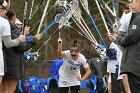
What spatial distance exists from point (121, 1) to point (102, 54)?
8.36 m

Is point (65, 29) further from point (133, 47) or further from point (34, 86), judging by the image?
point (133, 47)

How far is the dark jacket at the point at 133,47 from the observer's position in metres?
5.70

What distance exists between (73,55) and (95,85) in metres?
1.64

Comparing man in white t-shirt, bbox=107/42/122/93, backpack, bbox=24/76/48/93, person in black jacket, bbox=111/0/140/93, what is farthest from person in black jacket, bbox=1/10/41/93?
backpack, bbox=24/76/48/93

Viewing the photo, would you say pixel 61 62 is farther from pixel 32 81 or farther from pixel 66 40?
pixel 66 40

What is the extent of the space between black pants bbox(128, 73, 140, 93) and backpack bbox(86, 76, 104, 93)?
495 centimetres

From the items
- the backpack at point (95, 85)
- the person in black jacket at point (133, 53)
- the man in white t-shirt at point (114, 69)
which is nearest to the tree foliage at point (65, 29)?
the backpack at point (95, 85)

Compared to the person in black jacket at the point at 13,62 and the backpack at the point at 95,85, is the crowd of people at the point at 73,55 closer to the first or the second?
the person in black jacket at the point at 13,62

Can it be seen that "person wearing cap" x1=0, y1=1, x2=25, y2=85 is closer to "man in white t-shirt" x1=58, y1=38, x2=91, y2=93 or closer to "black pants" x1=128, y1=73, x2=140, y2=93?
"black pants" x1=128, y1=73, x2=140, y2=93

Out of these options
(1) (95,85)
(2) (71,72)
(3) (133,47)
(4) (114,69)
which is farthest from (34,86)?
(3) (133,47)

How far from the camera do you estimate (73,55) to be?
30.6 ft

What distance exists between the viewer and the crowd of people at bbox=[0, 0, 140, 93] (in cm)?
572

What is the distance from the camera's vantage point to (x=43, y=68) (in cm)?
1183

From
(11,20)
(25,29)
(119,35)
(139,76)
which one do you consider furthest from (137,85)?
(11,20)
